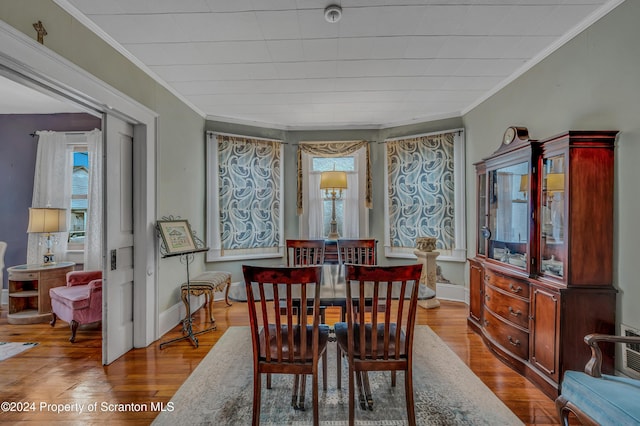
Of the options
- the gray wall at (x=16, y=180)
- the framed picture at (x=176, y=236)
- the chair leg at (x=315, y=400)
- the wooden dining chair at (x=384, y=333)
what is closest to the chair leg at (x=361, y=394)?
the wooden dining chair at (x=384, y=333)

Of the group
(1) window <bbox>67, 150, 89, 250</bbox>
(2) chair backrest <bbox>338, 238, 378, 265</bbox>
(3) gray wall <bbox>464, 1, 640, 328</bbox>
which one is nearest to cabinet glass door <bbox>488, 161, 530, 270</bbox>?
(3) gray wall <bbox>464, 1, 640, 328</bbox>

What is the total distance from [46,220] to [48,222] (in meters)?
0.03

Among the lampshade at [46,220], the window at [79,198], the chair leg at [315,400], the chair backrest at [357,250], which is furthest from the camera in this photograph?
the window at [79,198]

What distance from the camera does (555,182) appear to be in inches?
92.6

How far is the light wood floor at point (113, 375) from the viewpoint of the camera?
207 centimetres

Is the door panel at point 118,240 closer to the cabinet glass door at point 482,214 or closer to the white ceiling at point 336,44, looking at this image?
the white ceiling at point 336,44

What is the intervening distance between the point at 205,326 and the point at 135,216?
150 cm

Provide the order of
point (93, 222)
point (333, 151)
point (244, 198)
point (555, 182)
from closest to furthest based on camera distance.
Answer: point (555, 182)
point (93, 222)
point (244, 198)
point (333, 151)

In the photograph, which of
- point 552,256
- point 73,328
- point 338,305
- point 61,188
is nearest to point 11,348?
point 73,328

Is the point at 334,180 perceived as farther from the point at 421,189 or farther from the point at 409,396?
the point at 409,396

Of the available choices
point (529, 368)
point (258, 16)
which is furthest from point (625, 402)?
point (258, 16)

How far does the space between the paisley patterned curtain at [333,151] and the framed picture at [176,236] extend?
210cm

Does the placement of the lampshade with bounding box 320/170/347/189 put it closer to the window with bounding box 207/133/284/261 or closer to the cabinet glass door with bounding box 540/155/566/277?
the window with bounding box 207/133/284/261

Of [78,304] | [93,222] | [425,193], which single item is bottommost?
[78,304]
